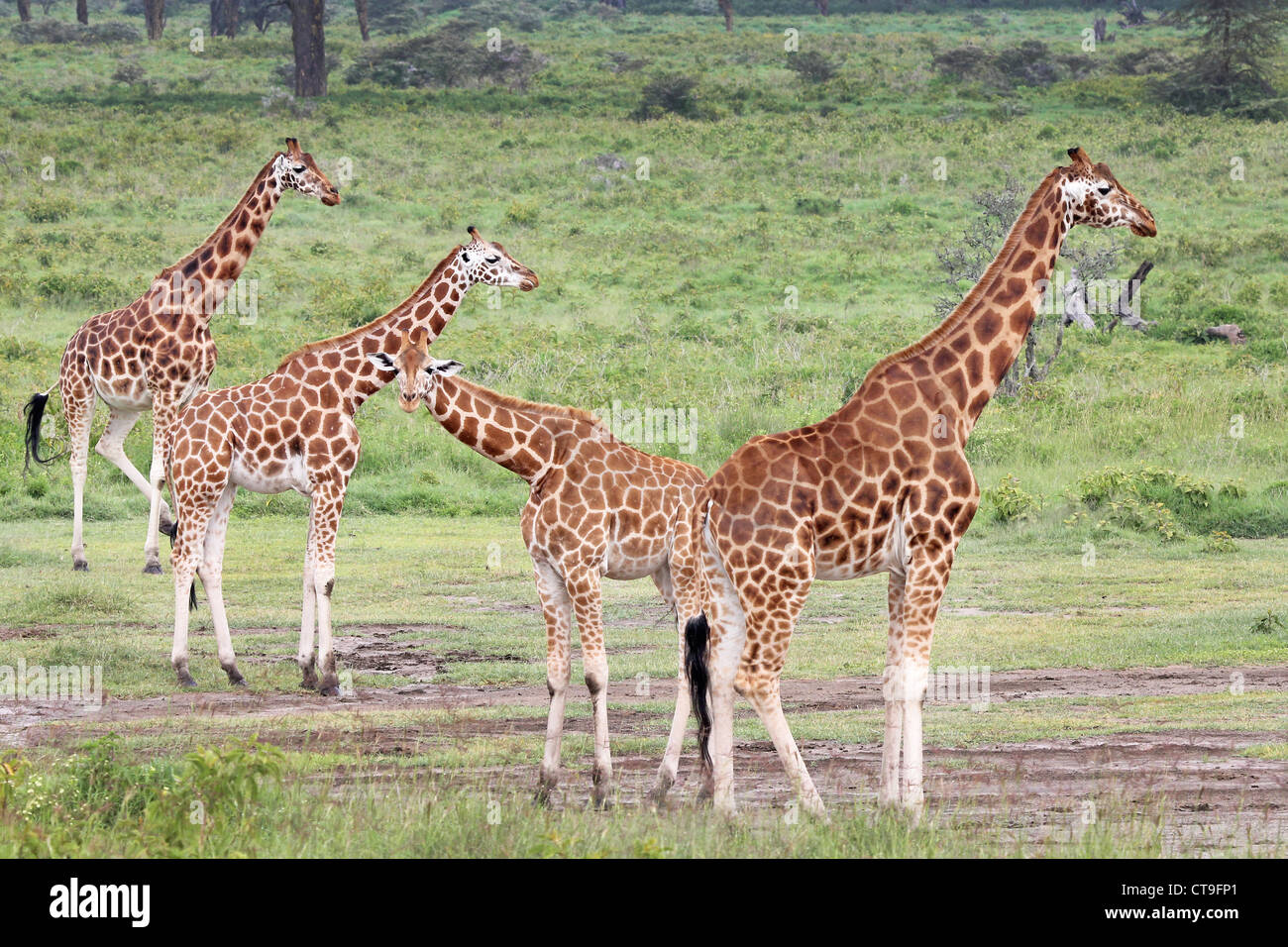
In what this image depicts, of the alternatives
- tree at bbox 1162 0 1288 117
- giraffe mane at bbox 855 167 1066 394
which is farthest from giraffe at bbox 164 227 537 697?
tree at bbox 1162 0 1288 117

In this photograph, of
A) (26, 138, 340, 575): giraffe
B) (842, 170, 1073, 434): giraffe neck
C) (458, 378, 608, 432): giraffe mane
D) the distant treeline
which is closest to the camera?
(842, 170, 1073, 434): giraffe neck

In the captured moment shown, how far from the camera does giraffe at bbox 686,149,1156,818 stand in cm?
849

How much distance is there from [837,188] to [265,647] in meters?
29.3

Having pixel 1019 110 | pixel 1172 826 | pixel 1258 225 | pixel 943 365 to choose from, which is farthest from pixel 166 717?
pixel 1019 110

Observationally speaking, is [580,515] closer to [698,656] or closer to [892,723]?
[698,656]

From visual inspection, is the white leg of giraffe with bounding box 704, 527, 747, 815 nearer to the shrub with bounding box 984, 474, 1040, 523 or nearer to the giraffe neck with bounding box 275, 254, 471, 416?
the giraffe neck with bounding box 275, 254, 471, 416

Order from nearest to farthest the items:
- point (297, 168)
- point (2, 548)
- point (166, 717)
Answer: point (166, 717) < point (297, 168) < point (2, 548)

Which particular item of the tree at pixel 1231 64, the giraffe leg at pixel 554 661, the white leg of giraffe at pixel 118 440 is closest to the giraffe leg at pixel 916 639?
the giraffe leg at pixel 554 661

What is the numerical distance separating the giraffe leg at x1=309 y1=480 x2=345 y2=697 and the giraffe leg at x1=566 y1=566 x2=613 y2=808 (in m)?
3.51

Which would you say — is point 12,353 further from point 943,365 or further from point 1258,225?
point 1258,225

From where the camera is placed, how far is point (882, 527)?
8.70m

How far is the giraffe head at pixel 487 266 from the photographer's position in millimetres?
12875

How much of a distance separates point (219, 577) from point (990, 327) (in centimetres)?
671

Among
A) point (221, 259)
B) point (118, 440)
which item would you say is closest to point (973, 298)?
point (221, 259)
